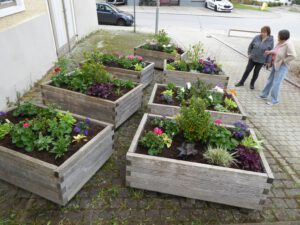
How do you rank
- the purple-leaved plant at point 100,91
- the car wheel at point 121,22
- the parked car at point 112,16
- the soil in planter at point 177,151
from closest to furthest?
the soil in planter at point 177,151 → the purple-leaved plant at point 100,91 → the parked car at point 112,16 → the car wheel at point 121,22

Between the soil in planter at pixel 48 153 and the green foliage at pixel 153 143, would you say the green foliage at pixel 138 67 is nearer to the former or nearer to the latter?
the soil in planter at pixel 48 153

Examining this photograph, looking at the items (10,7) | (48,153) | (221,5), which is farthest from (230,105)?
(221,5)

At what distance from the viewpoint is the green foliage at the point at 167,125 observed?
354cm

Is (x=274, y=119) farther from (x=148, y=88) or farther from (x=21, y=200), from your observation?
(x=21, y=200)

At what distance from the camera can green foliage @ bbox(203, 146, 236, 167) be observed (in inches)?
118

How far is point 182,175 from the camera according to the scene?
9.71 feet

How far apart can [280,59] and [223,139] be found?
3449mm

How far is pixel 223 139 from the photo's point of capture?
10.8 ft

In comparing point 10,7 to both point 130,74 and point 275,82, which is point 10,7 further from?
point 275,82

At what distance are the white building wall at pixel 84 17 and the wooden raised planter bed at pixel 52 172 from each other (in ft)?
27.8

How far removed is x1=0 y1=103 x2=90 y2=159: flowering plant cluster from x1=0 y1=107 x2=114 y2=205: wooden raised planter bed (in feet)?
0.61

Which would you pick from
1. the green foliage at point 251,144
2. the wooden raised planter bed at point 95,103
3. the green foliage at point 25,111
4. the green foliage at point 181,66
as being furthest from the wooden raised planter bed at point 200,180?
the green foliage at point 181,66

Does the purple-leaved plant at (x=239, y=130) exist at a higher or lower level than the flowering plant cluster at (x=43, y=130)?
lower

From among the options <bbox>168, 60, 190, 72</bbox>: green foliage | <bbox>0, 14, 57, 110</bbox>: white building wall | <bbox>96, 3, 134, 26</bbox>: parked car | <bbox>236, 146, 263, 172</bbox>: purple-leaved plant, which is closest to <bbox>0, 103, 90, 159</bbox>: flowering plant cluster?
<bbox>0, 14, 57, 110</bbox>: white building wall
